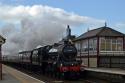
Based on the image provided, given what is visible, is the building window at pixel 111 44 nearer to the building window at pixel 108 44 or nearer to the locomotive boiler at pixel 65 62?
the building window at pixel 108 44

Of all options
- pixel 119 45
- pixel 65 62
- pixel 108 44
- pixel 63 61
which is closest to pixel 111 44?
pixel 108 44

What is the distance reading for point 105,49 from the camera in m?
63.4

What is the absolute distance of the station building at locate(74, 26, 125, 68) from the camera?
61625 mm

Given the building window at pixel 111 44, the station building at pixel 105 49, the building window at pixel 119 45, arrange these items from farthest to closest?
the building window at pixel 119 45 < the building window at pixel 111 44 < the station building at pixel 105 49

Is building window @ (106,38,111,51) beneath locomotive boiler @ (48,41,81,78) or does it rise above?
above

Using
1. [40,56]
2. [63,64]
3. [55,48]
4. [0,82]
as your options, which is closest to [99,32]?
[40,56]

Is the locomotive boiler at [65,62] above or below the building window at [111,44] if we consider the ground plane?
below

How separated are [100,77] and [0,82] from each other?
9.86 meters

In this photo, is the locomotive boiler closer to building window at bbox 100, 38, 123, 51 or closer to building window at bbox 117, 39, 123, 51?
building window at bbox 100, 38, 123, 51

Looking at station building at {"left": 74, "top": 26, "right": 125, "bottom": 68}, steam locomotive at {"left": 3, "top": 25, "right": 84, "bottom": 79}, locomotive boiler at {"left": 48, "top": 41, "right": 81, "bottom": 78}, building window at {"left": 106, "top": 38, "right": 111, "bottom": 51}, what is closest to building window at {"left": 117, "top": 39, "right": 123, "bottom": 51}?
station building at {"left": 74, "top": 26, "right": 125, "bottom": 68}

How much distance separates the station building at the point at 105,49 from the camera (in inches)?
2426

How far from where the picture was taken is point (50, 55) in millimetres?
37969

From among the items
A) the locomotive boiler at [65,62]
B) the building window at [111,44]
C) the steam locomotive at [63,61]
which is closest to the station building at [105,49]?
the building window at [111,44]

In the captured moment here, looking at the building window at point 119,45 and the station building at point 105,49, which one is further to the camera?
the building window at point 119,45
